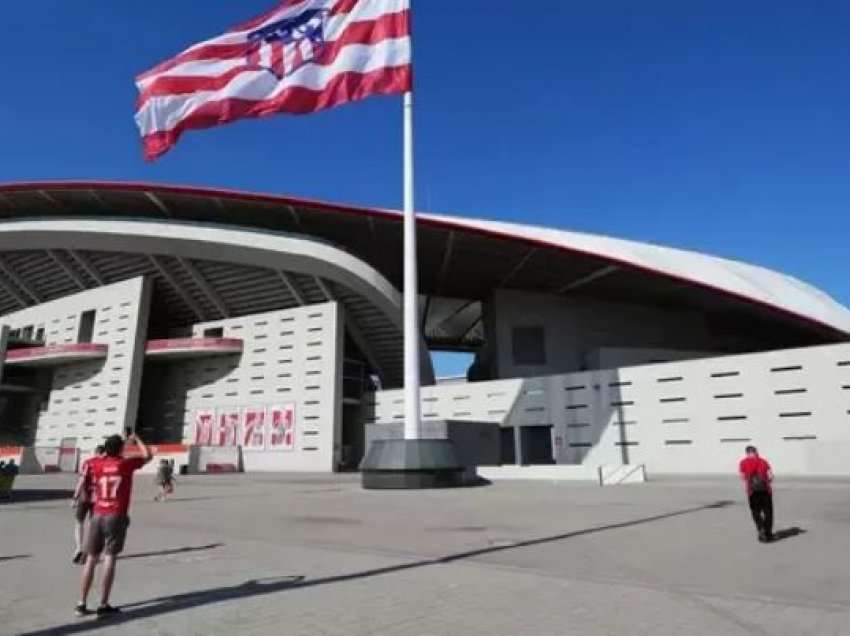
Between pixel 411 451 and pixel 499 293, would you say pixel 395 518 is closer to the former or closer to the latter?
pixel 411 451

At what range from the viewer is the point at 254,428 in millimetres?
43094

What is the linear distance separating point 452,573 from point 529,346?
39434 millimetres

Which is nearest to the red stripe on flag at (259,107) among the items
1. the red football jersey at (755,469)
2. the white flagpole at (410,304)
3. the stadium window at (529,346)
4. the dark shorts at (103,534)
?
the white flagpole at (410,304)

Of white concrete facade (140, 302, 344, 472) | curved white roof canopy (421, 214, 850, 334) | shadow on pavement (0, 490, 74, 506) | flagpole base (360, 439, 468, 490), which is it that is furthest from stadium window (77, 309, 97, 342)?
flagpole base (360, 439, 468, 490)

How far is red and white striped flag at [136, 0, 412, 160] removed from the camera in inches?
656

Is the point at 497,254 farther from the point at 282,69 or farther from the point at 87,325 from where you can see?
the point at 87,325

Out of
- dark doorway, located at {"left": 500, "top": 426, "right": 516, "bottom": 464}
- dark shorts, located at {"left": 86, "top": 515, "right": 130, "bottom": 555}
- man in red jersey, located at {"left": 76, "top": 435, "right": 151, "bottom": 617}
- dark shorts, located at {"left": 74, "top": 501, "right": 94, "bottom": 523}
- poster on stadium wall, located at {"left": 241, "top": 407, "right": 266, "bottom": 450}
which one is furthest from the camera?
poster on stadium wall, located at {"left": 241, "top": 407, "right": 266, "bottom": 450}

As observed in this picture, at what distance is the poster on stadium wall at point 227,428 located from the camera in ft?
144

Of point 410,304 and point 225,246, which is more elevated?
point 225,246

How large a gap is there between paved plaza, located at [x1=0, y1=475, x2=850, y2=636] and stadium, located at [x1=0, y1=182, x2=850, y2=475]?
1817cm

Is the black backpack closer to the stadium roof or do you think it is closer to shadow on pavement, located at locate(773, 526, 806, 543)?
shadow on pavement, located at locate(773, 526, 806, 543)

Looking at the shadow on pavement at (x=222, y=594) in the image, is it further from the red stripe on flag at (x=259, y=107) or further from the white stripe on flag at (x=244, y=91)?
the white stripe on flag at (x=244, y=91)

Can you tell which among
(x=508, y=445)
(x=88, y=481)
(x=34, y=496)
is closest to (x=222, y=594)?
(x=88, y=481)

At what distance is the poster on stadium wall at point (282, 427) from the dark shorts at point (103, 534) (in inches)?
1426
